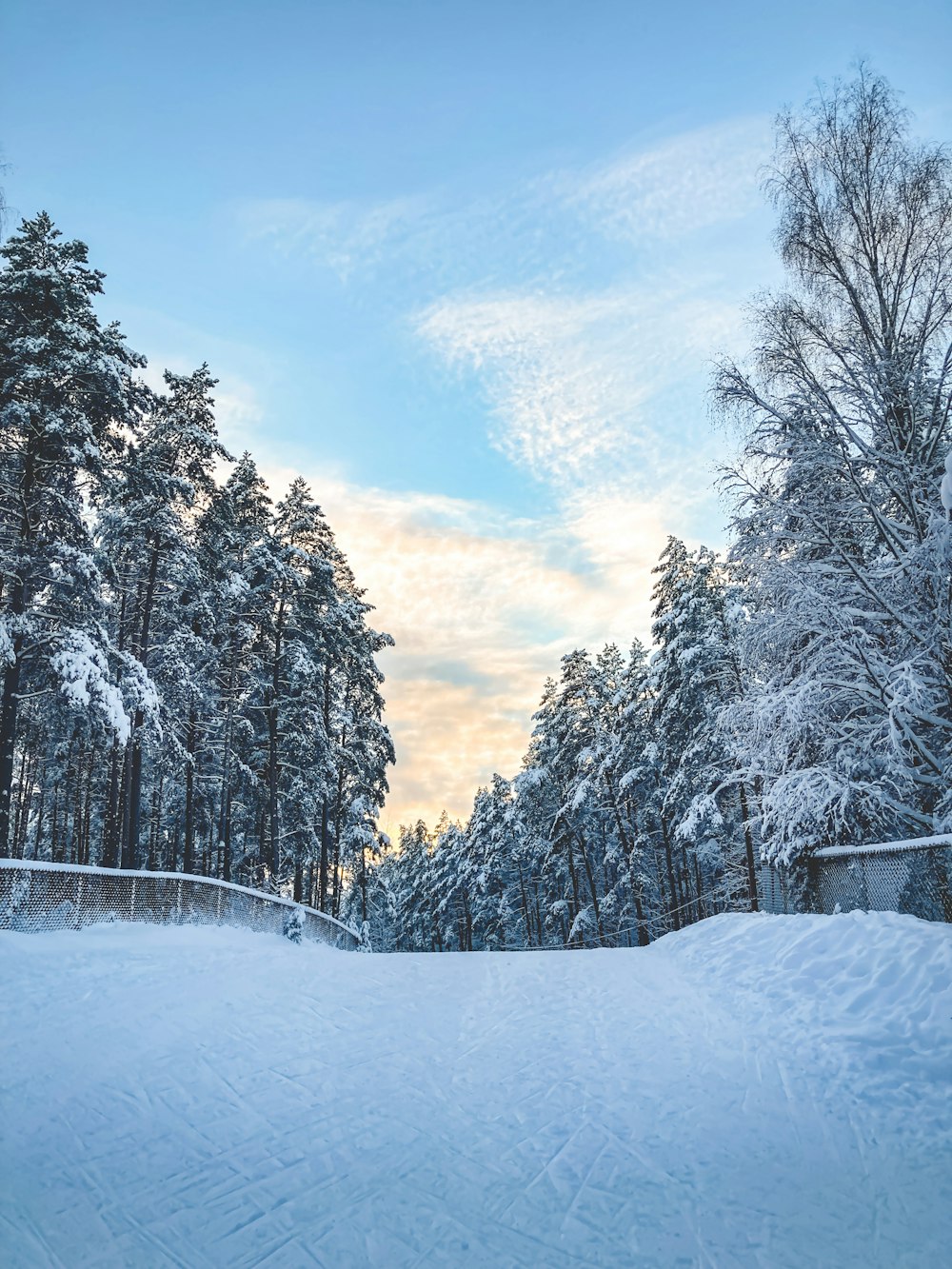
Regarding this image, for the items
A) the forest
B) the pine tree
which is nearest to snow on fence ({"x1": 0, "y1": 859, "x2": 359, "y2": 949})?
the forest

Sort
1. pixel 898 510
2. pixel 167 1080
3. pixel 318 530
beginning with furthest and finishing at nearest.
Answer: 1. pixel 318 530
2. pixel 898 510
3. pixel 167 1080

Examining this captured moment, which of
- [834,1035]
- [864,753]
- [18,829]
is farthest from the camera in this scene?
[18,829]

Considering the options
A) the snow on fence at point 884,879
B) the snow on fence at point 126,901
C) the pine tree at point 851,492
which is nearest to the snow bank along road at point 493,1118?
the snow on fence at point 884,879

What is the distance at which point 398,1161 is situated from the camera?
4613mm

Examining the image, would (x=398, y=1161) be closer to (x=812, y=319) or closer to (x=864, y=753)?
(x=864, y=753)

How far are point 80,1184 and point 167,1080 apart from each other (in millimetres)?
1745

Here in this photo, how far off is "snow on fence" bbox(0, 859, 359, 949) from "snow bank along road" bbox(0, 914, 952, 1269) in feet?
4.15

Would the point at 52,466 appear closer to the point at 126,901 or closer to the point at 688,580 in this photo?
the point at 126,901

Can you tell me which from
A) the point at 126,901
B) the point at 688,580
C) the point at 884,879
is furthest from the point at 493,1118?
the point at 688,580

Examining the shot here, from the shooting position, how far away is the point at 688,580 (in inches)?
950

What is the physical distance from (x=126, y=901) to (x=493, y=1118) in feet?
32.5

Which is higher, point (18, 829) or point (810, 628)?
point (810, 628)

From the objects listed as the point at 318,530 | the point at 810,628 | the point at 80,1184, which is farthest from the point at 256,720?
the point at 80,1184

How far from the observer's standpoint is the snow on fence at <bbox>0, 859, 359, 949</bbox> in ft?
34.0
